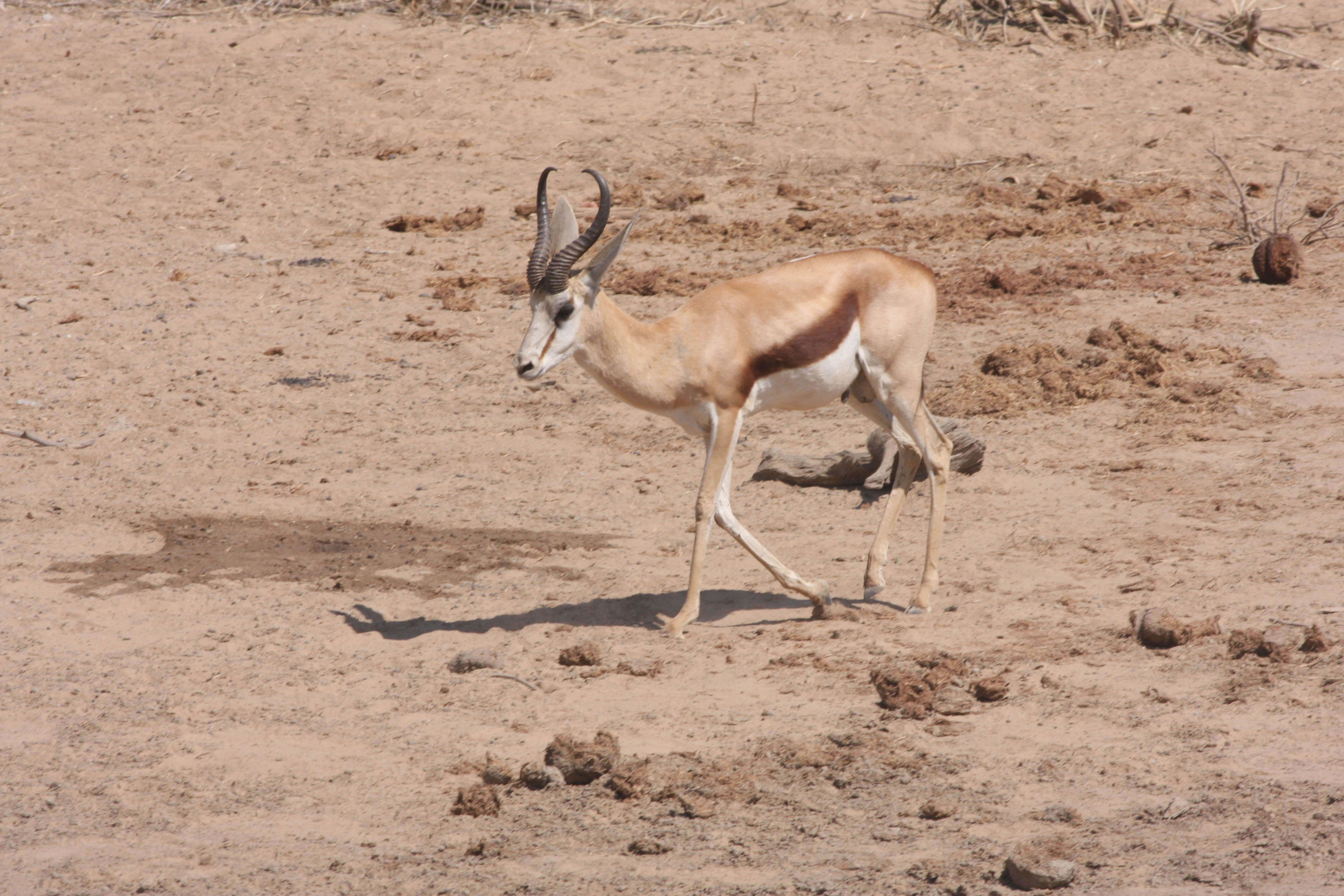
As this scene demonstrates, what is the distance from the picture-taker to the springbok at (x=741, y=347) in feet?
21.5

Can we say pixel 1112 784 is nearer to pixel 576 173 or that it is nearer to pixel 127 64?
pixel 576 173

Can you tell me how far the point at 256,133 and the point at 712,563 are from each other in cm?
937

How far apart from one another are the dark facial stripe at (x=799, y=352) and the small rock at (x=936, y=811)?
8.49 feet

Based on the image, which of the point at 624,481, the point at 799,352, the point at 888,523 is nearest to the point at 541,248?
the point at 799,352

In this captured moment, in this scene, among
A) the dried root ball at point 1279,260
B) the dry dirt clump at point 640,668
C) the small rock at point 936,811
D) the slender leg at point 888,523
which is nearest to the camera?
the small rock at point 936,811

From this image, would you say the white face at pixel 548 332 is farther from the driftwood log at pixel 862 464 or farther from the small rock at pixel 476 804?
the driftwood log at pixel 862 464

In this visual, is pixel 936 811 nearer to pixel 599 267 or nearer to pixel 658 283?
pixel 599 267

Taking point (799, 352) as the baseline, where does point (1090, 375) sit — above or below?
below

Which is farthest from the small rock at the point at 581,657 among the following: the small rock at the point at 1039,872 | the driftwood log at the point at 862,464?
the driftwood log at the point at 862,464

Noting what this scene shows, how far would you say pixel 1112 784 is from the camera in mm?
4938

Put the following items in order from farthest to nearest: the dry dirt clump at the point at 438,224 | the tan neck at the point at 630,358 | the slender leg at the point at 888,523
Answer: the dry dirt clump at the point at 438,224 < the slender leg at the point at 888,523 < the tan neck at the point at 630,358

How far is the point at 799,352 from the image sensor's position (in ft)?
22.0

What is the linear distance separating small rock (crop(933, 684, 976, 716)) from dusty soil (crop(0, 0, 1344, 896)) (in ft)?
0.11

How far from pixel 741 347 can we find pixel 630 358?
58 centimetres
